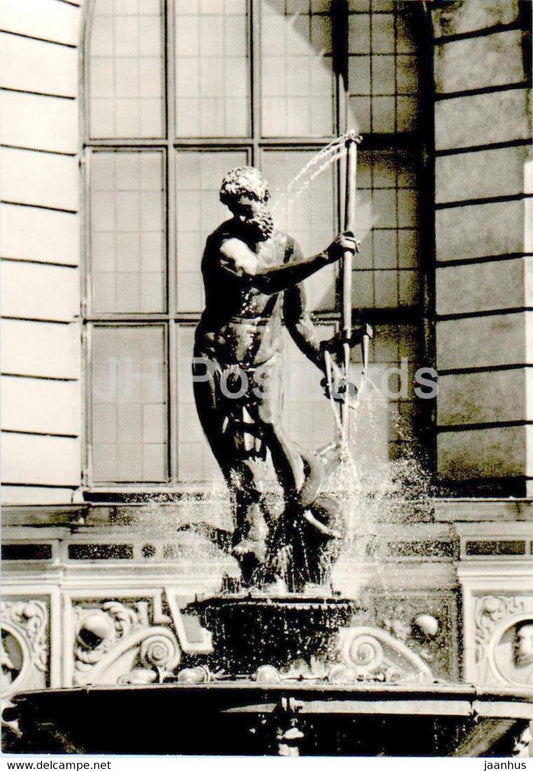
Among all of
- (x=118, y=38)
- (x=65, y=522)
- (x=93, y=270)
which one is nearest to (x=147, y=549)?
(x=65, y=522)

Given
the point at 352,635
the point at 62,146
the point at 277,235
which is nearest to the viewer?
the point at 277,235

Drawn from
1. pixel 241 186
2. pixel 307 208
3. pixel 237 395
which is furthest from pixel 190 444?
pixel 241 186

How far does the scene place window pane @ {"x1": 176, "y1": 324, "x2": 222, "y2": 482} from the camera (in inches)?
776

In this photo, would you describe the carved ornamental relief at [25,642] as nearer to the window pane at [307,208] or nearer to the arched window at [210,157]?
the arched window at [210,157]

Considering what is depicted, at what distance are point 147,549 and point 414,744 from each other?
17.2 ft

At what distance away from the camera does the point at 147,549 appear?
18625mm

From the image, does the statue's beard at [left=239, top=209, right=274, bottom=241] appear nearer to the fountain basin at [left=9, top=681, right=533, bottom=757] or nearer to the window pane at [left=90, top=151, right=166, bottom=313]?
the fountain basin at [left=9, top=681, right=533, bottom=757]

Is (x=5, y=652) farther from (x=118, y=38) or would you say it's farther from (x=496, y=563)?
(x=118, y=38)

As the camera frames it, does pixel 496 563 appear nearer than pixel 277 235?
No

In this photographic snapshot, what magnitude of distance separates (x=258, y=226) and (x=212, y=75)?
5.21 metres

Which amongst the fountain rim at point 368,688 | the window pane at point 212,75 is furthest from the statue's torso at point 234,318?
the window pane at point 212,75

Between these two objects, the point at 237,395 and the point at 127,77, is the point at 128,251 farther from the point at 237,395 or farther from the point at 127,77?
the point at 237,395

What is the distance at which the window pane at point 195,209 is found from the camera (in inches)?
791

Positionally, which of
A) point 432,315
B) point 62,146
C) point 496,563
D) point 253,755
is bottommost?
point 253,755
